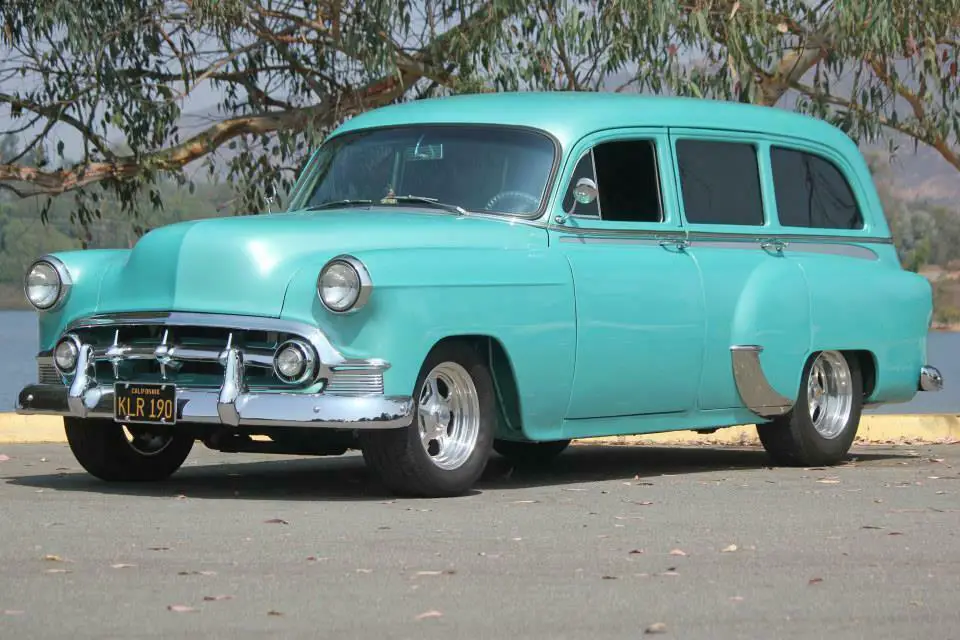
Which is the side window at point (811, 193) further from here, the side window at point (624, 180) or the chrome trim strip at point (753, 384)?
the side window at point (624, 180)

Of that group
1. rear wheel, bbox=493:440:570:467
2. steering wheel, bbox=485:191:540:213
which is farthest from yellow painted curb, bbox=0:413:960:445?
steering wheel, bbox=485:191:540:213

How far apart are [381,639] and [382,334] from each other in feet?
11.0

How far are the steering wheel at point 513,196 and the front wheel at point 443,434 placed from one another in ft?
2.93

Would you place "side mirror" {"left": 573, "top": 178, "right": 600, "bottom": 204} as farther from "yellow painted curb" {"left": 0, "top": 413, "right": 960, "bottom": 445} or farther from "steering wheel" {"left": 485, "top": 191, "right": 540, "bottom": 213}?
"yellow painted curb" {"left": 0, "top": 413, "right": 960, "bottom": 445}

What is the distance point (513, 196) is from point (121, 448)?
2.36 metres

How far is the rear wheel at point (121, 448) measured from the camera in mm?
9891

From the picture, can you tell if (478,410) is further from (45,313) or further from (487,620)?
(487,620)

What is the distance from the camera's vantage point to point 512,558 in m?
6.99

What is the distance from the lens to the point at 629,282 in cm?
995

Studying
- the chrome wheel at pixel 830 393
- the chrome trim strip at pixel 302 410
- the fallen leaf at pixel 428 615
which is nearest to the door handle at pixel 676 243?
the chrome wheel at pixel 830 393

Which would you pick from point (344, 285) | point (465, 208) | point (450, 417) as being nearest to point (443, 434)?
point (450, 417)

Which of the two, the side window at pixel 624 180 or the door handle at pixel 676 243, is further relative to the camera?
the door handle at pixel 676 243

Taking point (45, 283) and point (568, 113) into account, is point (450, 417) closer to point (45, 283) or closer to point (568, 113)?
point (568, 113)

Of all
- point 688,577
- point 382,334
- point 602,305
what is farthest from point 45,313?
point 688,577
